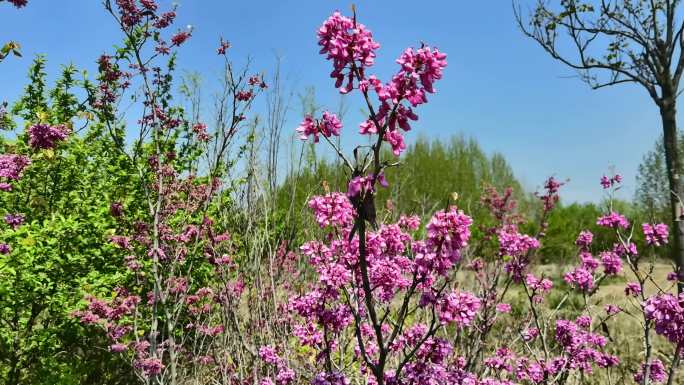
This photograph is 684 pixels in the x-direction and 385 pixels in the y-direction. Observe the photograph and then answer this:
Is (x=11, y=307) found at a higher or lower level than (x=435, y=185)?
lower

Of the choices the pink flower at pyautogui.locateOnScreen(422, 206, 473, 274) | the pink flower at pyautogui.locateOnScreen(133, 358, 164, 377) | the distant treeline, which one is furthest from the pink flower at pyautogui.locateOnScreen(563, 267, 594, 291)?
the distant treeline

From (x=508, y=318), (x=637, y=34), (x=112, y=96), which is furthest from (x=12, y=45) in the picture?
(x=637, y=34)

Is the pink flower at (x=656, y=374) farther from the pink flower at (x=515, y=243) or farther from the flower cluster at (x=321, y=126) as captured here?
the flower cluster at (x=321, y=126)

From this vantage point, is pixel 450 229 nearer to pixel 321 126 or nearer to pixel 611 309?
pixel 321 126

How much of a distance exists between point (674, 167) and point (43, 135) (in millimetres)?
8001

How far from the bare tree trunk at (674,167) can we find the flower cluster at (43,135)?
24.2 feet

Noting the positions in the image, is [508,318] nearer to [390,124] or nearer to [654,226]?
[654,226]

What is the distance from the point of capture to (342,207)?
90.6 inches

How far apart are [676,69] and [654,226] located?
4.71 metres

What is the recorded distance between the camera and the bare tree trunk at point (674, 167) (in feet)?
22.7

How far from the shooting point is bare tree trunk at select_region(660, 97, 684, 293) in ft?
22.7

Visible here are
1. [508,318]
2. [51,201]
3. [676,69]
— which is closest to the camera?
[51,201]

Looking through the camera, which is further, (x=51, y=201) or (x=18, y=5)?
(x=51, y=201)

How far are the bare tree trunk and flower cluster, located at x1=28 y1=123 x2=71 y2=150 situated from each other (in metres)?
7.37
